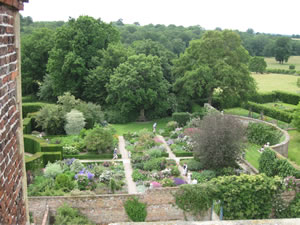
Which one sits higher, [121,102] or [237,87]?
[237,87]

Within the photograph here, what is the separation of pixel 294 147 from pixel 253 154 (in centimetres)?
425

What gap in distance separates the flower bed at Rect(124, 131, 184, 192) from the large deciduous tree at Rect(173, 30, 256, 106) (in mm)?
8989

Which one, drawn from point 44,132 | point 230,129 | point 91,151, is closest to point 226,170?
point 230,129

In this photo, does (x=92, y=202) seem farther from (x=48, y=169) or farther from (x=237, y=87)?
(x=237, y=87)

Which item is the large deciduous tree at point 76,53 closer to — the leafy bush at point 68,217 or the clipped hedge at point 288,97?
the leafy bush at point 68,217

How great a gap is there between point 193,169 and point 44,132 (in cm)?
1341

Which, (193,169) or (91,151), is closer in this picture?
(193,169)

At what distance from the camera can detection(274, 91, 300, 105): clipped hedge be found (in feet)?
130

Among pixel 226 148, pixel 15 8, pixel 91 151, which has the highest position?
pixel 15 8

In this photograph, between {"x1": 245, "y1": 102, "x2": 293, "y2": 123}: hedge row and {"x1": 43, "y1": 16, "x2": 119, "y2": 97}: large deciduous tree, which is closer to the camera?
{"x1": 245, "y1": 102, "x2": 293, "y2": 123}: hedge row

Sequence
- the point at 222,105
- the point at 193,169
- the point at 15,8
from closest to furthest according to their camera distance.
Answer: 1. the point at 15,8
2. the point at 193,169
3. the point at 222,105

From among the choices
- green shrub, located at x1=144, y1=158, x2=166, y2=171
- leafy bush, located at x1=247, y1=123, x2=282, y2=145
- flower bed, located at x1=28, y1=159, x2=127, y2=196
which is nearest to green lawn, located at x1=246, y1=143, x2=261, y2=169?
leafy bush, located at x1=247, y1=123, x2=282, y2=145

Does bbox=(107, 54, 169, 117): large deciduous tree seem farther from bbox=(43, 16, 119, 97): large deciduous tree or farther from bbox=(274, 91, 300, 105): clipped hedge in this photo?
bbox=(274, 91, 300, 105): clipped hedge

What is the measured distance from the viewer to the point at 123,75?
29.7 metres
